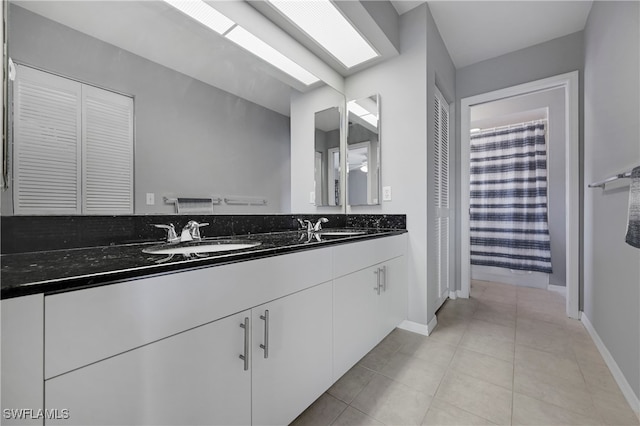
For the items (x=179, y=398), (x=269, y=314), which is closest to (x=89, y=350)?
(x=179, y=398)

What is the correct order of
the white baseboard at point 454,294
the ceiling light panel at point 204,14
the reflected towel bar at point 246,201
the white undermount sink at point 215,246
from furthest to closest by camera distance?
the white baseboard at point 454,294 → the reflected towel bar at point 246,201 → the ceiling light panel at point 204,14 → the white undermount sink at point 215,246

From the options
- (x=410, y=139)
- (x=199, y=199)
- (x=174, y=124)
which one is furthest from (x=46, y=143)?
(x=410, y=139)

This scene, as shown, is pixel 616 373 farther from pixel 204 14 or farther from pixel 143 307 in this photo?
pixel 204 14

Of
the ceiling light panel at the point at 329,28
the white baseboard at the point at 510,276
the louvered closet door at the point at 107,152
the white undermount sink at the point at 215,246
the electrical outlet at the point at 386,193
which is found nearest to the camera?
the louvered closet door at the point at 107,152

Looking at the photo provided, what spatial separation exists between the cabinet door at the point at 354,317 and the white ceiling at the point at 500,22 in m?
2.09

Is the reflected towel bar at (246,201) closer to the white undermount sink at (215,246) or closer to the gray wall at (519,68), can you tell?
the white undermount sink at (215,246)

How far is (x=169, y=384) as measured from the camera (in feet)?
2.27

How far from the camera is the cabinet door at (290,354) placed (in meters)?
0.92

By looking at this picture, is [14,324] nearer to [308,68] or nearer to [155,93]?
[155,93]

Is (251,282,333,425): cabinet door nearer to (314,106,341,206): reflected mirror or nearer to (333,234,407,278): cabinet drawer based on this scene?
(333,234,407,278): cabinet drawer

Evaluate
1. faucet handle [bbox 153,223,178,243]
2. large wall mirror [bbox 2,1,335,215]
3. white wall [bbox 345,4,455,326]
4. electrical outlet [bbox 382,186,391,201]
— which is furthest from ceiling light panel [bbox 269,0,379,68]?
faucet handle [bbox 153,223,178,243]

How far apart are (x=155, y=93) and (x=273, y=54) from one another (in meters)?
0.89

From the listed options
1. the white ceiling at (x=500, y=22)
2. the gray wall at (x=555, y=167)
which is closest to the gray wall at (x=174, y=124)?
the white ceiling at (x=500, y=22)

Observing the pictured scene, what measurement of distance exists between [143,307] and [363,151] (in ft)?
6.60
